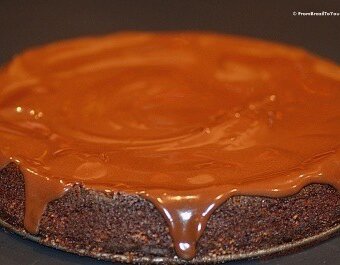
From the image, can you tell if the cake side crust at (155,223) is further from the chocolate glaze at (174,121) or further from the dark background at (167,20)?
the dark background at (167,20)

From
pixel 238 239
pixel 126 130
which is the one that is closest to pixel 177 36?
pixel 126 130

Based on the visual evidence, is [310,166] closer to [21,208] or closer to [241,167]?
[241,167]

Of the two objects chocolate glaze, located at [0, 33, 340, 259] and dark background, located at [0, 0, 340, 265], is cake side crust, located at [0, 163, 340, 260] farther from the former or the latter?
dark background, located at [0, 0, 340, 265]

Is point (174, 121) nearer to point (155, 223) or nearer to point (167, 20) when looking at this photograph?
point (155, 223)

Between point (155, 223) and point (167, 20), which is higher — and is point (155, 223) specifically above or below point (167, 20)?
below

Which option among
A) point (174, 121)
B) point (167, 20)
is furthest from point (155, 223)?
point (167, 20)

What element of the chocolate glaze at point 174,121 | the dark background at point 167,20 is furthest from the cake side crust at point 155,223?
the dark background at point 167,20
